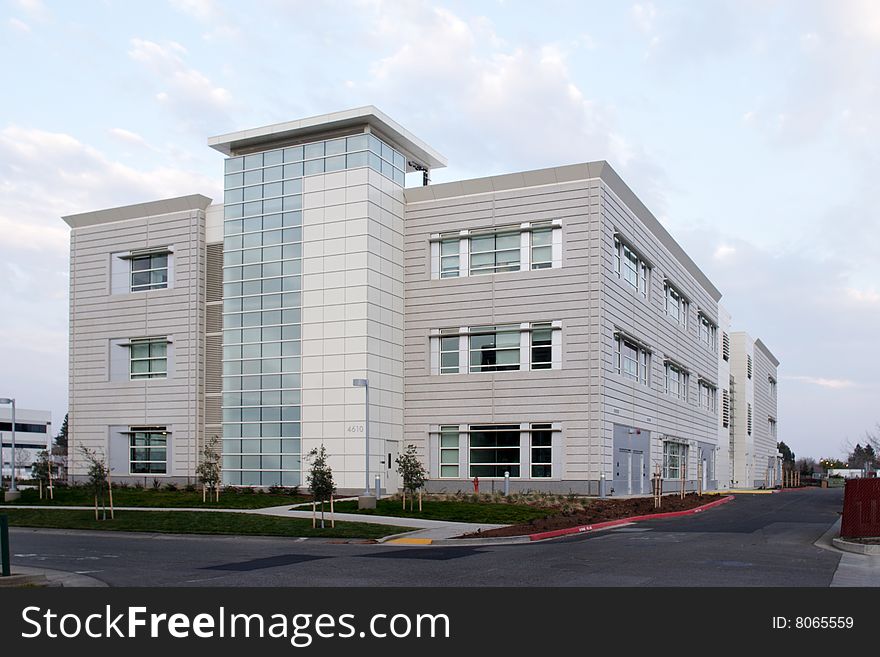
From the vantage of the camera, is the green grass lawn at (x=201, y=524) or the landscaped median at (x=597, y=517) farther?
the green grass lawn at (x=201, y=524)

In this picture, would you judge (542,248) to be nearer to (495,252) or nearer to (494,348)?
(495,252)

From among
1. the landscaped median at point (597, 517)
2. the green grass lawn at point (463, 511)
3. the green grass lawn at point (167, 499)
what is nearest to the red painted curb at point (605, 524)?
the landscaped median at point (597, 517)

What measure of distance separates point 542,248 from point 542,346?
5.19 metres

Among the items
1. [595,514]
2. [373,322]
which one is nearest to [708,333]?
[373,322]

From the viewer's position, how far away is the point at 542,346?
159 feet

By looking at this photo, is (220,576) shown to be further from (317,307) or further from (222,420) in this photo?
(222,420)

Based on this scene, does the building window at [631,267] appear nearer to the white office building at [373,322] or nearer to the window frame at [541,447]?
the white office building at [373,322]

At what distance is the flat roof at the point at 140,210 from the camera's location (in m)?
Answer: 55.2

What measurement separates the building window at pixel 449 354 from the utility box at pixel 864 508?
95.4 ft

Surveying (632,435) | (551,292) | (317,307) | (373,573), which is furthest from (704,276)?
(373,573)

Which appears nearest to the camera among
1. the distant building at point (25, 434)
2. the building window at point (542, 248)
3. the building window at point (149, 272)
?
the building window at point (542, 248)

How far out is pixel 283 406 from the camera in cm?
4959

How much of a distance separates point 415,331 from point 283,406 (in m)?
8.31

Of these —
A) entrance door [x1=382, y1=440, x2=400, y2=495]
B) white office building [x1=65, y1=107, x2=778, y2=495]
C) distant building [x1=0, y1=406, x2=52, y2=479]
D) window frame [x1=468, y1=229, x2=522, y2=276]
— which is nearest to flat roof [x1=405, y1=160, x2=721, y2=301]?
white office building [x1=65, y1=107, x2=778, y2=495]
